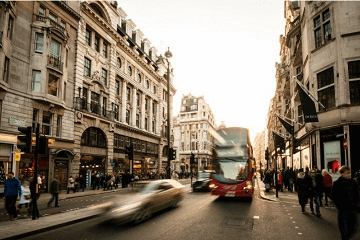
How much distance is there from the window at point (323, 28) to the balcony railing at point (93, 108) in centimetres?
2184

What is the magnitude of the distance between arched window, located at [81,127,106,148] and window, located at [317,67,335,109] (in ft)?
72.5

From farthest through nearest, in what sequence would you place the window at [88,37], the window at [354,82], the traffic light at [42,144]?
the window at [88,37] → the window at [354,82] → the traffic light at [42,144]

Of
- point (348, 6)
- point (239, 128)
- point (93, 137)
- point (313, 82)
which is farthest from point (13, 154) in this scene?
point (348, 6)

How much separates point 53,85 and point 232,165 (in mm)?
17564

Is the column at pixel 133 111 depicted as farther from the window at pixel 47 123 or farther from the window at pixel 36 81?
the window at pixel 36 81

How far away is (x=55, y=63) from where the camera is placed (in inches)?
987

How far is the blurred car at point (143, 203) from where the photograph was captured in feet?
29.7

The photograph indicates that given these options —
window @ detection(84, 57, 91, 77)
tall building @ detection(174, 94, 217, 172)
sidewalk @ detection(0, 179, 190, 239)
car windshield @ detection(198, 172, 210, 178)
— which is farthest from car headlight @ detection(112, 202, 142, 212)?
tall building @ detection(174, 94, 217, 172)

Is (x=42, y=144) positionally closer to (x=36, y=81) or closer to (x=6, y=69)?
(x=6, y=69)

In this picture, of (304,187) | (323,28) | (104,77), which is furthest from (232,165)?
(104,77)

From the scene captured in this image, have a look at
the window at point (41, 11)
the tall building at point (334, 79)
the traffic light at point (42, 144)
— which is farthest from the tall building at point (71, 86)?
the tall building at point (334, 79)

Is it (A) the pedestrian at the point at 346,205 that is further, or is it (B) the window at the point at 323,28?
(B) the window at the point at 323,28

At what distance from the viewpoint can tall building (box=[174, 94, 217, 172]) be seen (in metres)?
93.5

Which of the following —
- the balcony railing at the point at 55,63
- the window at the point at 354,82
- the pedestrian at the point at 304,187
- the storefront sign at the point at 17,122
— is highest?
the balcony railing at the point at 55,63
